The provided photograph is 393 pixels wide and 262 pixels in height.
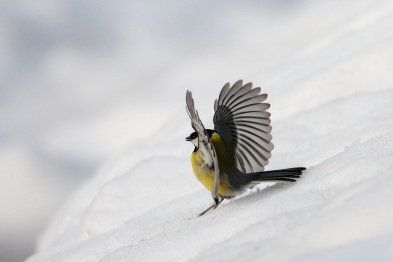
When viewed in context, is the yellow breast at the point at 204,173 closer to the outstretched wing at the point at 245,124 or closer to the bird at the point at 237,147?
the bird at the point at 237,147

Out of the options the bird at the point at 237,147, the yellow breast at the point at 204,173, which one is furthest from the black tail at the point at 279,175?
the yellow breast at the point at 204,173

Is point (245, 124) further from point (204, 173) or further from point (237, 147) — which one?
point (204, 173)

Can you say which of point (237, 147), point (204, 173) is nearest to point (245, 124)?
point (237, 147)

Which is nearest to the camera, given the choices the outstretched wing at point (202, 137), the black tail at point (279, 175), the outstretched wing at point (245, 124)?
the outstretched wing at point (202, 137)

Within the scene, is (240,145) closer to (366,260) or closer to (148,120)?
(366,260)

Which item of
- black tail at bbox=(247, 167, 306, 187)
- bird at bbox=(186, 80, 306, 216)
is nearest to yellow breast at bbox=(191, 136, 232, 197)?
bird at bbox=(186, 80, 306, 216)

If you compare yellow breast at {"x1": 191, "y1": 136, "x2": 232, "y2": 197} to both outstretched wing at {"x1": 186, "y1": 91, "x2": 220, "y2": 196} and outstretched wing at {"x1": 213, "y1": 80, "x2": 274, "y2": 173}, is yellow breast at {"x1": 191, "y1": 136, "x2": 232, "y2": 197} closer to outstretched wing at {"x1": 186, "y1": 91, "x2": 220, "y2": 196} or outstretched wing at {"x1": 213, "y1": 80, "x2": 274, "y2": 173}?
outstretched wing at {"x1": 186, "y1": 91, "x2": 220, "y2": 196}
